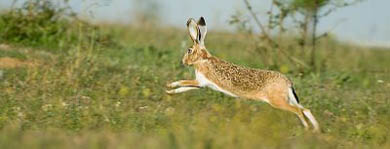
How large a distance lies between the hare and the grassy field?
0.17m

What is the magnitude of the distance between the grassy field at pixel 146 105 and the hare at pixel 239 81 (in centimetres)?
17

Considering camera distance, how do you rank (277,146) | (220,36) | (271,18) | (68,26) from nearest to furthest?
1. (277,146)
2. (271,18)
3. (68,26)
4. (220,36)

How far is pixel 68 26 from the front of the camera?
1523 cm

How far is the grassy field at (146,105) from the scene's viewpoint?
640 cm

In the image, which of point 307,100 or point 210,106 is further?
point 307,100

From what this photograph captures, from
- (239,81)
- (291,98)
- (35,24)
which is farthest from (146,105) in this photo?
(35,24)

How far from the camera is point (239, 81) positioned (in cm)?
922

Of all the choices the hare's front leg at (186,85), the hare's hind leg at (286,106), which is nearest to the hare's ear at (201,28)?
the hare's front leg at (186,85)

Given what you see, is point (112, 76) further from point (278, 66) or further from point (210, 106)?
point (278, 66)

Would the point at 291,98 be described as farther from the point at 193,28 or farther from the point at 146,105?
the point at 146,105

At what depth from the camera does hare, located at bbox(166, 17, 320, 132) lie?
29.3ft

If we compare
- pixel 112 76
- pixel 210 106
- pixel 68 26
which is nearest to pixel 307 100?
pixel 210 106

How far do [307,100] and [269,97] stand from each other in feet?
6.58

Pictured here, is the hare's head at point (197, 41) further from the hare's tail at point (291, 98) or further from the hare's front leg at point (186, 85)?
the hare's tail at point (291, 98)
